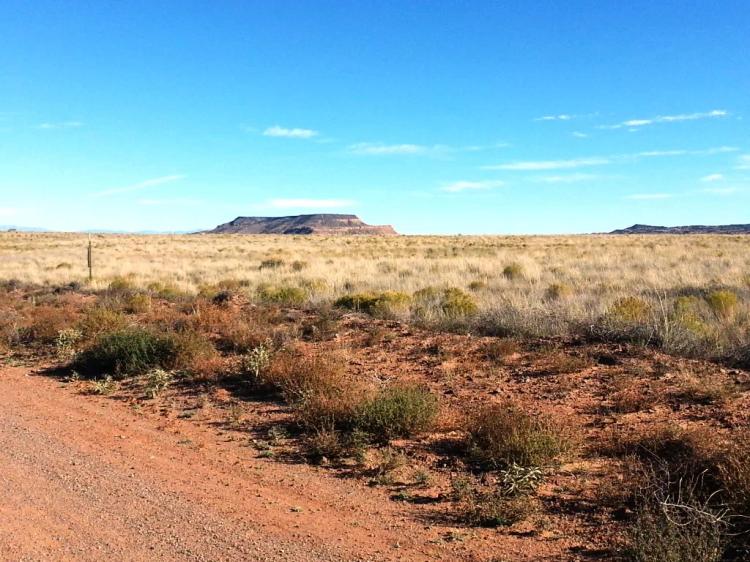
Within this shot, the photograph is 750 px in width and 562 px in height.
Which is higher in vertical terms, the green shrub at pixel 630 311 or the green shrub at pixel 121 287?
the green shrub at pixel 630 311

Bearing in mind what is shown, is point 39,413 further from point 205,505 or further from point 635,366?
point 635,366

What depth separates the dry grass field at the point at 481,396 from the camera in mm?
4465

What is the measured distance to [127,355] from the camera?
31.6ft

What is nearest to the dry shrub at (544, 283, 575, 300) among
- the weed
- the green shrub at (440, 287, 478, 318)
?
the green shrub at (440, 287, 478, 318)

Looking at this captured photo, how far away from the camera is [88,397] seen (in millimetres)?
8500

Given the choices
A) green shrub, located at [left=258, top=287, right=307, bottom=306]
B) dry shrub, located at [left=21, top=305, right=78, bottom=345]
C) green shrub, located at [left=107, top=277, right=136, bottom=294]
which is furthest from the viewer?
green shrub, located at [left=107, top=277, right=136, bottom=294]

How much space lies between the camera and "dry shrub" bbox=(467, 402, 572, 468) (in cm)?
543

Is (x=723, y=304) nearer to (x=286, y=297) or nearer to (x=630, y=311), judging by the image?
(x=630, y=311)

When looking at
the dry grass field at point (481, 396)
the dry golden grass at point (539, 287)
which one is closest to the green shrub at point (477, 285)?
the dry golden grass at point (539, 287)

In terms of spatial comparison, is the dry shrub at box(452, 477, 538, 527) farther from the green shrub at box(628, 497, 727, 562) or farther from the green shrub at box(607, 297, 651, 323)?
the green shrub at box(607, 297, 651, 323)

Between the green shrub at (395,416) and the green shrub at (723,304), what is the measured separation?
24.8 ft

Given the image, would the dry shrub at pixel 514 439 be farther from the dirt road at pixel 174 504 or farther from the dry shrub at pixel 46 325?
the dry shrub at pixel 46 325

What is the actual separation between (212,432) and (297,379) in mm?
1507

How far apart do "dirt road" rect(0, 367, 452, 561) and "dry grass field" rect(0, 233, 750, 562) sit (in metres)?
0.21
